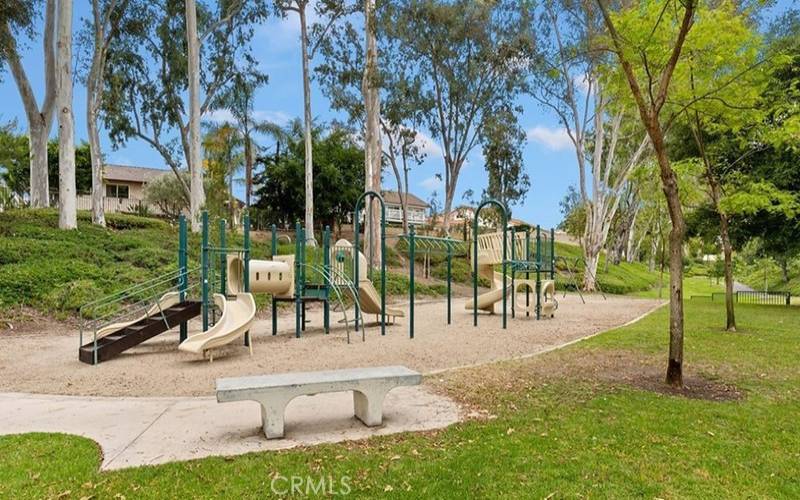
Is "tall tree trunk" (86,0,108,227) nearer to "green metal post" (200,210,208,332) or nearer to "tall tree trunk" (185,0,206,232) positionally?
"tall tree trunk" (185,0,206,232)

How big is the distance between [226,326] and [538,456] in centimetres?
592

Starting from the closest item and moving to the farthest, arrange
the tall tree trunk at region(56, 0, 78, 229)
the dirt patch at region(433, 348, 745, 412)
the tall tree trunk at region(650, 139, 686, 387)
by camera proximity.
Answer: the dirt patch at region(433, 348, 745, 412) < the tall tree trunk at region(650, 139, 686, 387) < the tall tree trunk at region(56, 0, 78, 229)

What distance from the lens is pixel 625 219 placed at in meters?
44.7

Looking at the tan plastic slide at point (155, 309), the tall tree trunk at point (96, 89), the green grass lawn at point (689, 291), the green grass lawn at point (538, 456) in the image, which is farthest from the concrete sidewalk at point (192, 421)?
the green grass lawn at point (689, 291)

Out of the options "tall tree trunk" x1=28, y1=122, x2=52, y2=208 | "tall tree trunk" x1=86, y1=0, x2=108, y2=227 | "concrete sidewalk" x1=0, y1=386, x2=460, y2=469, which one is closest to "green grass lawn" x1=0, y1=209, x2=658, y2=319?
"tall tree trunk" x1=28, y1=122, x2=52, y2=208

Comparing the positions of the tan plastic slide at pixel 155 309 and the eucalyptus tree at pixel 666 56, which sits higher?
the eucalyptus tree at pixel 666 56

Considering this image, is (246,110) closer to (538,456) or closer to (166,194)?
(166,194)

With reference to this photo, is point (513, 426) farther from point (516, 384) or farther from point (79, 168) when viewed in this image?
point (79, 168)

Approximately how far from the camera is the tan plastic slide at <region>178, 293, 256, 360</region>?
7984 millimetres

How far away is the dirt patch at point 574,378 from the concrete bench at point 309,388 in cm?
107

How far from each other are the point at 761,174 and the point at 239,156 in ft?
91.6

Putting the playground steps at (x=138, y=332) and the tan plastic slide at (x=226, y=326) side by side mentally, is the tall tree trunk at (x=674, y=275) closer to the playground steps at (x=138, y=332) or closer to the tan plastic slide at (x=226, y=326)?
the tan plastic slide at (x=226, y=326)

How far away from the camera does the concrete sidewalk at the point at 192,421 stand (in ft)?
14.1

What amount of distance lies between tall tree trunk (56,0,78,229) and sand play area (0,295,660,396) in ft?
25.5
